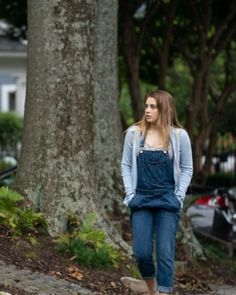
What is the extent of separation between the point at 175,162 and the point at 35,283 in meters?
1.77

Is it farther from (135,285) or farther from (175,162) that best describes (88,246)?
(175,162)

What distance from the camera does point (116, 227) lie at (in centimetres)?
1034

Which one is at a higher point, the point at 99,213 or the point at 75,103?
the point at 75,103

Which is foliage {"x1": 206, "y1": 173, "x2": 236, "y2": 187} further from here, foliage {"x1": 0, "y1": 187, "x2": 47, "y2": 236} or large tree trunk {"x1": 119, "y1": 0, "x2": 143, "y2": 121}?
foliage {"x1": 0, "y1": 187, "x2": 47, "y2": 236}

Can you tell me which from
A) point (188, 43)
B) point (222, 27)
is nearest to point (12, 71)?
point (188, 43)

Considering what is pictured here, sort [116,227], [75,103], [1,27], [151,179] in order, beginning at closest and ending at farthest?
[151,179] → [75,103] → [116,227] → [1,27]

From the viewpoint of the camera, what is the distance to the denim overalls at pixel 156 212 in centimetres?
697

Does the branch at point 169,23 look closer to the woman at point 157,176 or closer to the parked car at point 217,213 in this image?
the parked car at point 217,213

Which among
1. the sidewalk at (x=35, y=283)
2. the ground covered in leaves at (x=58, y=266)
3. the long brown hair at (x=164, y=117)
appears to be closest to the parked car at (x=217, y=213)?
the ground covered in leaves at (x=58, y=266)

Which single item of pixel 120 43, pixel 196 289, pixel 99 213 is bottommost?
pixel 196 289

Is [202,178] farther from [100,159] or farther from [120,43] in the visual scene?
[100,159]

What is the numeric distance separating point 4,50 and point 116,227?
65.9 ft

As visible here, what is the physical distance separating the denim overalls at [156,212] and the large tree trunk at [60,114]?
209 centimetres

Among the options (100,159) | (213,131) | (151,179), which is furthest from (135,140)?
(213,131)
